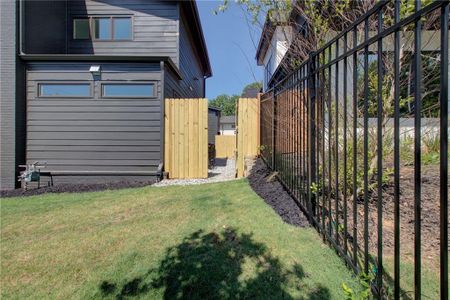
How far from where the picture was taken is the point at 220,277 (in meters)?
2.14

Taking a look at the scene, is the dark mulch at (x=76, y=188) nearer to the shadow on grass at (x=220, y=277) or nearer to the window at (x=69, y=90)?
the window at (x=69, y=90)

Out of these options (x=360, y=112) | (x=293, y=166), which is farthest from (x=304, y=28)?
(x=293, y=166)

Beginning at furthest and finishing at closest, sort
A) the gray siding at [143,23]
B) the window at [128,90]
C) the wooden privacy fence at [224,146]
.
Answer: the wooden privacy fence at [224,146] < the gray siding at [143,23] < the window at [128,90]

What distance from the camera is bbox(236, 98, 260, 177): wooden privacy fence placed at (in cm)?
692

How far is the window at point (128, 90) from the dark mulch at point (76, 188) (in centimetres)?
219

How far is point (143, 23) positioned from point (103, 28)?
1454 millimetres

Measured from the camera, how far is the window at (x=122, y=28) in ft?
30.6

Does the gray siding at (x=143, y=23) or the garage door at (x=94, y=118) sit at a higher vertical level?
the gray siding at (x=143, y=23)

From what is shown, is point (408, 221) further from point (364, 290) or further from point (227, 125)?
point (227, 125)

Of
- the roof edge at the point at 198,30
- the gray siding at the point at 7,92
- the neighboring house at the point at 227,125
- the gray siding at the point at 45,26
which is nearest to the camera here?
the gray siding at the point at 7,92

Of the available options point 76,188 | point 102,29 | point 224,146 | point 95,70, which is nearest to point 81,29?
point 102,29

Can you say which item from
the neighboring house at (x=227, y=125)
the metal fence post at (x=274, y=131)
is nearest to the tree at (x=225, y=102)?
the neighboring house at (x=227, y=125)

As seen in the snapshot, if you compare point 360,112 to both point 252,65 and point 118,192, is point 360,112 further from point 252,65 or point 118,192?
point 118,192

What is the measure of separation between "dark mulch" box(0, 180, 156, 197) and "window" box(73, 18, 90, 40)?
5534 mm
